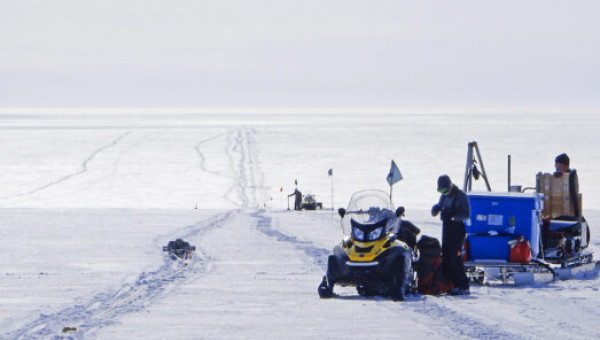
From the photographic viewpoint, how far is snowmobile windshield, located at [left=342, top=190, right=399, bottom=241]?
10.1m

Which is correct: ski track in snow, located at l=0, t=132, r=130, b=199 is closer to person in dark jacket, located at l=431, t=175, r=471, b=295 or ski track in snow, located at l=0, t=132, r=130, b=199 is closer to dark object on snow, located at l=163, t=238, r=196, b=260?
dark object on snow, located at l=163, t=238, r=196, b=260

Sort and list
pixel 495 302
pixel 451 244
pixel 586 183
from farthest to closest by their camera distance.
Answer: pixel 586 183 < pixel 451 244 < pixel 495 302

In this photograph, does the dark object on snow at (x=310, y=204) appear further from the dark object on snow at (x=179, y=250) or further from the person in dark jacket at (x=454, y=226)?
the person in dark jacket at (x=454, y=226)

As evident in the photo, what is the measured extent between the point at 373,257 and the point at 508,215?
260cm

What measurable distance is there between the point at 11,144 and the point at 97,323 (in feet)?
255

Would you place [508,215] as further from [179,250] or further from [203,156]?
[203,156]

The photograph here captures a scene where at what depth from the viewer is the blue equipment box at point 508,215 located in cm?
1191

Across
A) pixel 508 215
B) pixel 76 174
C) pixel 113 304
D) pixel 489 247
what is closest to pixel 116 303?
pixel 113 304

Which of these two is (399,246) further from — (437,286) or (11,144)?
(11,144)

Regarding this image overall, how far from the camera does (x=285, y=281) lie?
39.9ft

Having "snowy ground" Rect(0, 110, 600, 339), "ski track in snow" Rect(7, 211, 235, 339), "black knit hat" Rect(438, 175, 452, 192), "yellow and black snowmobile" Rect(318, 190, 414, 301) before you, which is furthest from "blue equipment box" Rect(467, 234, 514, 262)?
"ski track in snow" Rect(7, 211, 235, 339)

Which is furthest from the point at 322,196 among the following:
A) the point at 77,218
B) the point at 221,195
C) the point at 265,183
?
the point at 77,218

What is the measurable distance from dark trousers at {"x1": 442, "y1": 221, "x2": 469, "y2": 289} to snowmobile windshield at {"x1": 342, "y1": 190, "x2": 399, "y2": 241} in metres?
0.64

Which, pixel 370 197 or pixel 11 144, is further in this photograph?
pixel 11 144
